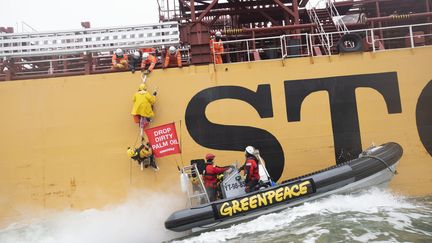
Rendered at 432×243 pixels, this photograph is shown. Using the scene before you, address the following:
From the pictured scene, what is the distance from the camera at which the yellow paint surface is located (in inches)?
364

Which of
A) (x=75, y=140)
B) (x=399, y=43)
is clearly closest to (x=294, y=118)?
(x=75, y=140)

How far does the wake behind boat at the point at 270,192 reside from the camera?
284 inches

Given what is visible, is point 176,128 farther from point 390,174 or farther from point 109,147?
point 390,174

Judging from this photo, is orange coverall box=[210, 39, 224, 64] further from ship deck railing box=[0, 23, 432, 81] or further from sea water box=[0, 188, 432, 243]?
sea water box=[0, 188, 432, 243]

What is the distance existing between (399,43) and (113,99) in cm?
1407

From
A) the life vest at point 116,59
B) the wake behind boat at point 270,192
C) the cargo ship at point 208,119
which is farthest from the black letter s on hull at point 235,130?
the life vest at point 116,59

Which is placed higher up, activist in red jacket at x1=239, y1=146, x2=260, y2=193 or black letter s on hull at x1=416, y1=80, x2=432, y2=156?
black letter s on hull at x1=416, y1=80, x2=432, y2=156

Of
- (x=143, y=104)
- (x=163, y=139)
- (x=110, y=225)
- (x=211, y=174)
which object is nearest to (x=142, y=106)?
(x=143, y=104)

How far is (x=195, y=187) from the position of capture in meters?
8.39

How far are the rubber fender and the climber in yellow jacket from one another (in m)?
4.80

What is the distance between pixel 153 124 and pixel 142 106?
1.92 ft

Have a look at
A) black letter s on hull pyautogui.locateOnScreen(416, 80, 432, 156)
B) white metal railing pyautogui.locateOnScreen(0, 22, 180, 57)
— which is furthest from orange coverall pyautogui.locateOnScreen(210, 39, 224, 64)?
black letter s on hull pyautogui.locateOnScreen(416, 80, 432, 156)

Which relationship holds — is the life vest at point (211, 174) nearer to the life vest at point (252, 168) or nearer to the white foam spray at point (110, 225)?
the life vest at point (252, 168)

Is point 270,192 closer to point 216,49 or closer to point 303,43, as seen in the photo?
point 216,49
